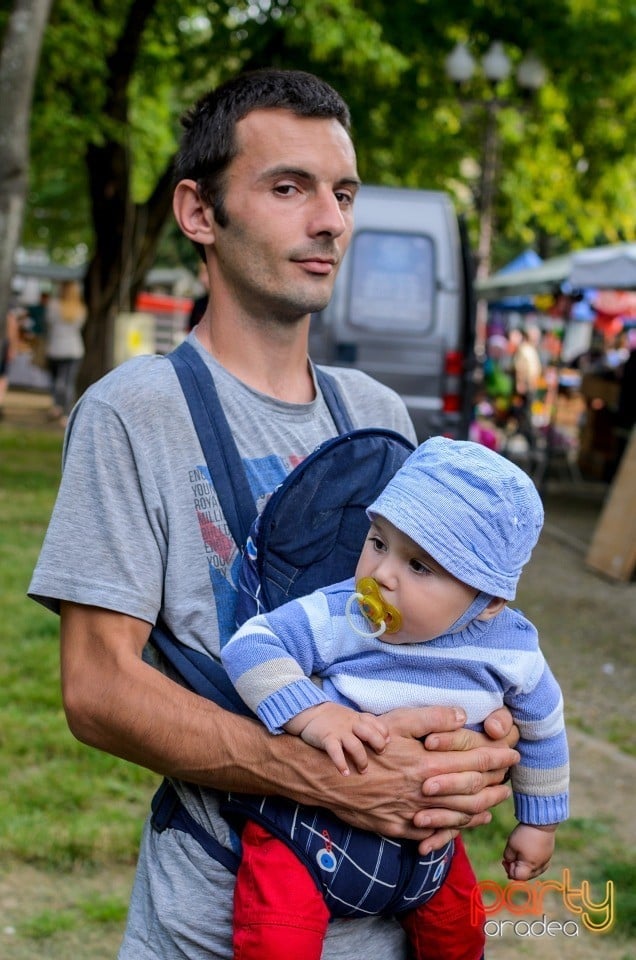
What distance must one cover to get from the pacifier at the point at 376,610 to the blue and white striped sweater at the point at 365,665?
5 centimetres

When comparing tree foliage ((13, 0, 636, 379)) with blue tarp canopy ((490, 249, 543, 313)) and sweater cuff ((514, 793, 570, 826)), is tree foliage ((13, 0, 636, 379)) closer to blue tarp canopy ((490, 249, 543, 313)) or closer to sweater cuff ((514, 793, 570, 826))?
blue tarp canopy ((490, 249, 543, 313))

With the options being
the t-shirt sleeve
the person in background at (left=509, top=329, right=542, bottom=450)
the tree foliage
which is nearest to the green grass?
the t-shirt sleeve

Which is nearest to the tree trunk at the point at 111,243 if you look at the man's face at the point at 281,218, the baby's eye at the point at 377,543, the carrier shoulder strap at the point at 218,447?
the man's face at the point at 281,218

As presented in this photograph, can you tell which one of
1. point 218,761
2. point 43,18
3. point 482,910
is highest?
point 43,18

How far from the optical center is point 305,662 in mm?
1957

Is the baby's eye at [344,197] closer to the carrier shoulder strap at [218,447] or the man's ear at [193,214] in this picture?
the man's ear at [193,214]

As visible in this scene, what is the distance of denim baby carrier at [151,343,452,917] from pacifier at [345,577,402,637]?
17 centimetres

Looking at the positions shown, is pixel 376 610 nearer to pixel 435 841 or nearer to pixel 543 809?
pixel 435 841

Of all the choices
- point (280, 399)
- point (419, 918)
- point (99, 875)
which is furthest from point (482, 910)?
point (99, 875)

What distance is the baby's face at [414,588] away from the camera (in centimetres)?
191

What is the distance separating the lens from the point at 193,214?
7.74ft

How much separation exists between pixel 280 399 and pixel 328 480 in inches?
10.0

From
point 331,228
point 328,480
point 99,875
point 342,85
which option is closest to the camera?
point 328,480

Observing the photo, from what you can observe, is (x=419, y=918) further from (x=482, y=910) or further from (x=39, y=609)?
(x=39, y=609)
